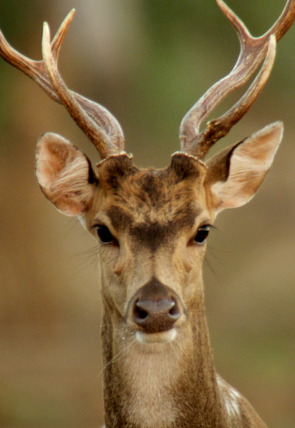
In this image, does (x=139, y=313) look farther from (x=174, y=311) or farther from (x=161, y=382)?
(x=161, y=382)

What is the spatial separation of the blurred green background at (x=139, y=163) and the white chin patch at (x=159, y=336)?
946 centimetres

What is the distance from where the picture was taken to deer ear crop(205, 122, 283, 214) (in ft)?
22.7

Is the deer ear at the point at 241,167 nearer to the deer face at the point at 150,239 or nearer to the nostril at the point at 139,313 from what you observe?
the deer face at the point at 150,239

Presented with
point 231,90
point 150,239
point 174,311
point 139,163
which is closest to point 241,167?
point 231,90

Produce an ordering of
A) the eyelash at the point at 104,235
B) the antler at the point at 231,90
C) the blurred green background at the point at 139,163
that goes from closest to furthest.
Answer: the eyelash at the point at 104,235, the antler at the point at 231,90, the blurred green background at the point at 139,163

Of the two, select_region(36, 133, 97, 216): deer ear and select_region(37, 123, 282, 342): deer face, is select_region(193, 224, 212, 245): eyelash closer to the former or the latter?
select_region(37, 123, 282, 342): deer face

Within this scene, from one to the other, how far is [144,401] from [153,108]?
39.6ft

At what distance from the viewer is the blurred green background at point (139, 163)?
16.7m

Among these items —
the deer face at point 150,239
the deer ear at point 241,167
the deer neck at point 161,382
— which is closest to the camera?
the deer face at point 150,239

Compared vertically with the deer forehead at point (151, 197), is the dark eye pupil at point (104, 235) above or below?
below

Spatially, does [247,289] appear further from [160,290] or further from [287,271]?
[160,290]

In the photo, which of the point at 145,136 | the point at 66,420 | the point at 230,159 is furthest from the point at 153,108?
the point at 230,159

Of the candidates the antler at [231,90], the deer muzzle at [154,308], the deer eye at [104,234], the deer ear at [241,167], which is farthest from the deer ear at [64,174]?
the deer muzzle at [154,308]

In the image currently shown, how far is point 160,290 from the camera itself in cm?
610
